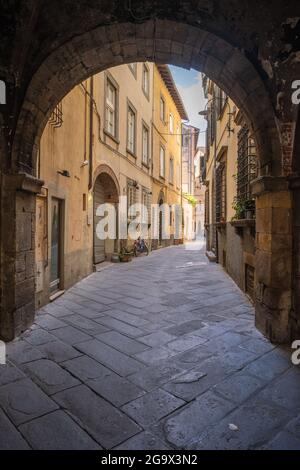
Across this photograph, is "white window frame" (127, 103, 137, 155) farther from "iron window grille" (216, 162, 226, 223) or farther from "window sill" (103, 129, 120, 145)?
"iron window grille" (216, 162, 226, 223)

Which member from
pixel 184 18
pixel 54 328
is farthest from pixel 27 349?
pixel 184 18

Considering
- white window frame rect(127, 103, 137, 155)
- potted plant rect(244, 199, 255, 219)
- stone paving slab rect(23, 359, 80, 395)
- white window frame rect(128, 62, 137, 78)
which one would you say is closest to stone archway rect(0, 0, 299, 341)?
stone paving slab rect(23, 359, 80, 395)

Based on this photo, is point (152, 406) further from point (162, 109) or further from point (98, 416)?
point (162, 109)

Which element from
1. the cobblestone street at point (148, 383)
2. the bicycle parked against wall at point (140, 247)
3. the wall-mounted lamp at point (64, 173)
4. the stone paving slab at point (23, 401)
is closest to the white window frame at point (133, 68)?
the bicycle parked against wall at point (140, 247)

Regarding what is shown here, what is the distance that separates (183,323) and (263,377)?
1524mm

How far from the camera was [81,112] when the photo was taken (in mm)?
7219

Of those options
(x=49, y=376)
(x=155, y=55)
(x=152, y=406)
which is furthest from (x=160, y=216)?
(x=152, y=406)

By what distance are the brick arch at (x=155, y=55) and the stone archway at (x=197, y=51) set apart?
0.01 m

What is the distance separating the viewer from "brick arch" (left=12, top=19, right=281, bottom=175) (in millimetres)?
3566

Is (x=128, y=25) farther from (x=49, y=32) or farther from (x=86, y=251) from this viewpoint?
(x=86, y=251)

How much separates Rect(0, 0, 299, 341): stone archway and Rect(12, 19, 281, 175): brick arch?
0.04 feet

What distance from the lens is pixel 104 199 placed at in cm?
1069

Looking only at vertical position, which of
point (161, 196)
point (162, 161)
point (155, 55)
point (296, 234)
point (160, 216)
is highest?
point (162, 161)

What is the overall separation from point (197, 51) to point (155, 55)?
62 centimetres
